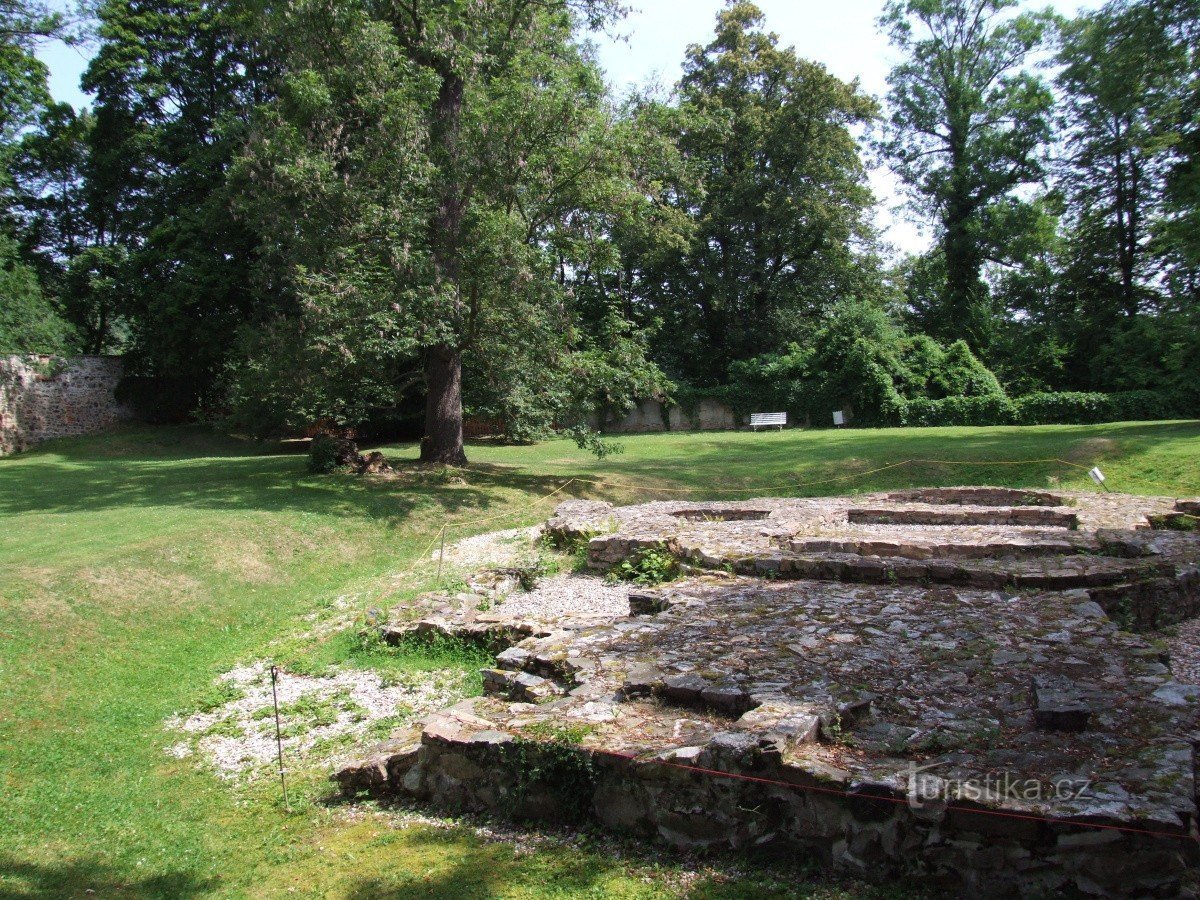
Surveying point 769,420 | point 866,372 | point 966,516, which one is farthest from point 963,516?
point 769,420

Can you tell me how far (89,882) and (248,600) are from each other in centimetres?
649

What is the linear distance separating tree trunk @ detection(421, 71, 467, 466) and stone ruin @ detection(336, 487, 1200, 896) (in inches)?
369

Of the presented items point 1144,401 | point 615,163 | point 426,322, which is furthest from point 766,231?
point 426,322

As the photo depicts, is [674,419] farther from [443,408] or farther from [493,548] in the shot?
[493,548]

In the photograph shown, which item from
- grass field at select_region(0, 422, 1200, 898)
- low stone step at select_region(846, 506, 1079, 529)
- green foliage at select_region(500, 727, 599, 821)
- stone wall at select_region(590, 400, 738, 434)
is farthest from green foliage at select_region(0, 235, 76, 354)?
green foliage at select_region(500, 727, 599, 821)

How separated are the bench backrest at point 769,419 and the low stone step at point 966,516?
2111 centimetres

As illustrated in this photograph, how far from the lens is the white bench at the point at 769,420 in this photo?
34156mm

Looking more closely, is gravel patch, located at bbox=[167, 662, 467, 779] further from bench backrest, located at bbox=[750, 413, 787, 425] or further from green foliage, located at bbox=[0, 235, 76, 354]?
bench backrest, located at bbox=[750, 413, 787, 425]

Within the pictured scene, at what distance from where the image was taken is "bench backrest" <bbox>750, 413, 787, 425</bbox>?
34125mm

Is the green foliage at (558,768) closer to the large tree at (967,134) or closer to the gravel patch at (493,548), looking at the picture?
the gravel patch at (493,548)

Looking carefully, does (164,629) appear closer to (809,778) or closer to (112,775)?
(112,775)

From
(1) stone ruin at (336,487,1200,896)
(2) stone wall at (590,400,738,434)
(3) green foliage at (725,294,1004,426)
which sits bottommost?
(1) stone ruin at (336,487,1200,896)

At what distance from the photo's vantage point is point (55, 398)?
2984 centimetres

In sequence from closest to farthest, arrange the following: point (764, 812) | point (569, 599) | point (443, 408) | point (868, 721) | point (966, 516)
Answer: point (764, 812)
point (868, 721)
point (569, 599)
point (966, 516)
point (443, 408)
